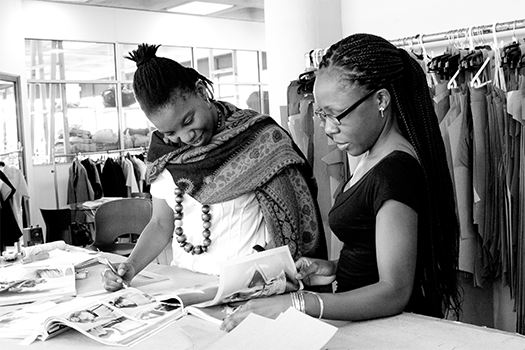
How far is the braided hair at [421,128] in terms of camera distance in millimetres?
1552

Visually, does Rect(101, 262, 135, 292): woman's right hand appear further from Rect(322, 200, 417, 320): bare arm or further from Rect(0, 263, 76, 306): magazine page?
Rect(322, 200, 417, 320): bare arm

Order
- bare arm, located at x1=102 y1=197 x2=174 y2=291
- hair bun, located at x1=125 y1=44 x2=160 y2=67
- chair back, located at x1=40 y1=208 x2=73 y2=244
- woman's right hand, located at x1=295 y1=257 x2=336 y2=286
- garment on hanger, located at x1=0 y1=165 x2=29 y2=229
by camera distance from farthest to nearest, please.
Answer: garment on hanger, located at x1=0 y1=165 x2=29 y2=229 < chair back, located at x1=40 y1=208 x2=73 y2=244 < bare arm, located at x1=102 y1=197 x2=174 y2=291 < hair bun, located at x1=125 y1=44 x2=160 y2=67 < woman's right hand, located at x1=295 y1=257 x2=336 y2=286

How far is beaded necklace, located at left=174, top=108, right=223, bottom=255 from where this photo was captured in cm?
214

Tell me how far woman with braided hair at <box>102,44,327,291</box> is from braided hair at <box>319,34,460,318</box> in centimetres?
61

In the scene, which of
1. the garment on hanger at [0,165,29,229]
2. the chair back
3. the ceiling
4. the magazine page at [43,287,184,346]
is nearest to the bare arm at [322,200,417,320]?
the magazine page at [43,287,184,346]

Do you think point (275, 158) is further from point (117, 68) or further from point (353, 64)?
point (117, 68)

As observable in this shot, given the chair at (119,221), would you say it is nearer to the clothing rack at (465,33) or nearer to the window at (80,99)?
the clothing rack at (465,33)

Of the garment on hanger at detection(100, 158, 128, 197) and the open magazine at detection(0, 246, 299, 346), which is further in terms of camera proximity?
the garment on hanger at detection(100, 158, 128, 197)

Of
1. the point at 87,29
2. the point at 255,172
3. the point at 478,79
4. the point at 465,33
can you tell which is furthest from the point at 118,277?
the point at 87,29

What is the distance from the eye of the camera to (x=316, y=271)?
5.84ft

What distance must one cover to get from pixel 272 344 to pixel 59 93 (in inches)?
317

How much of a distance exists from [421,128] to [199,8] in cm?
850

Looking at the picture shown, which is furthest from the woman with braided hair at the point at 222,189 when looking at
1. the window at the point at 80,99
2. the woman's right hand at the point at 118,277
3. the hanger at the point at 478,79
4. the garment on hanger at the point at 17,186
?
the window at the point at 80,99

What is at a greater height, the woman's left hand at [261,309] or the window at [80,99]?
the window at [80,99]
